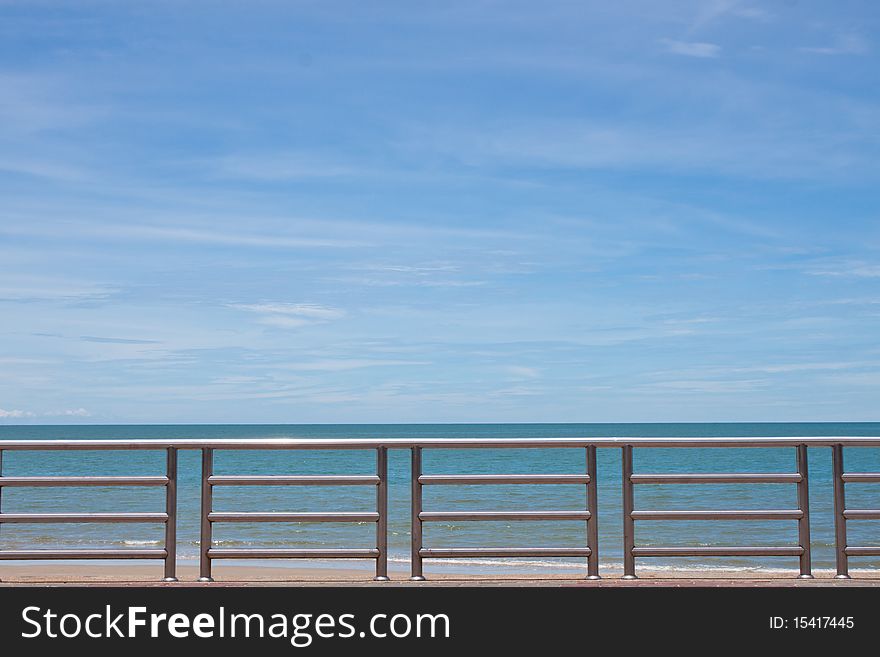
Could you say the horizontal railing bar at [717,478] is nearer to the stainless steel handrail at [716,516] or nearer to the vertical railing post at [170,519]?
the stainless steel handrail at [716,516]

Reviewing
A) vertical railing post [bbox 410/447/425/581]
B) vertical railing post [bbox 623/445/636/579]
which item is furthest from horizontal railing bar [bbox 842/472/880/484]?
vertical railing post [bbox 410/447/425/581]

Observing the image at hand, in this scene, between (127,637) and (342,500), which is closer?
(127,637)

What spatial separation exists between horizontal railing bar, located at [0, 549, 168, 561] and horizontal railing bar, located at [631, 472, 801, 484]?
3.71 metres

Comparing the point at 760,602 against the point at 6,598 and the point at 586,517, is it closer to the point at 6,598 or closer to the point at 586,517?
the point at 586,517

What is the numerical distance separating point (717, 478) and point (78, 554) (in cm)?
498

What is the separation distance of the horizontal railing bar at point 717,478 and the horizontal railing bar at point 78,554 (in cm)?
371

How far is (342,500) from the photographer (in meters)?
30.8

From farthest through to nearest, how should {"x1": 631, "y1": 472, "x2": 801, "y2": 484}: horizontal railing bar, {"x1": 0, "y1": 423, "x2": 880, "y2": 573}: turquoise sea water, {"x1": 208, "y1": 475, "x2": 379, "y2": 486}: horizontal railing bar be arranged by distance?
{"x1": 0, "y1": 423, "x2": 880, "y2": 573}: turquoise sea water → {"x1": 631, "y1": 472, "x2": 801, "y2": 484}: horizontal railing bar → {"x1": 208, "y1": 475, "x2": 379, "y2": 486}: horizontal railing bar

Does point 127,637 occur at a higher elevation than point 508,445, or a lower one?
lower

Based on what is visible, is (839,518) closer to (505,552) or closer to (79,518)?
(505,552)

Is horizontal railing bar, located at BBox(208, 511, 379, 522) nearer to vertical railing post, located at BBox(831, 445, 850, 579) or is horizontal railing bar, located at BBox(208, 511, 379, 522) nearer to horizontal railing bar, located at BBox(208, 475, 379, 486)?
horizontal railing bar, located at BBox(208, 475, 379, 486)

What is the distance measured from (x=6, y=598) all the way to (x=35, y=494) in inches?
1028

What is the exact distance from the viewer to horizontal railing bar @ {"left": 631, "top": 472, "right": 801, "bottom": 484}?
7.58 m

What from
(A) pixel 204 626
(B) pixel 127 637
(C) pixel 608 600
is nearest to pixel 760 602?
(C) pixel 608 600
